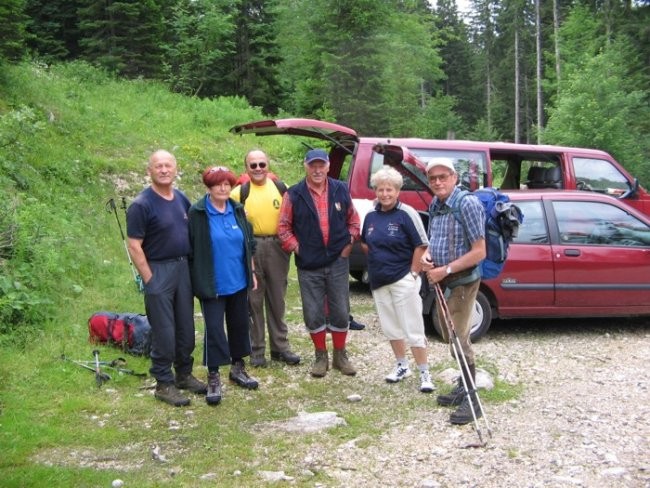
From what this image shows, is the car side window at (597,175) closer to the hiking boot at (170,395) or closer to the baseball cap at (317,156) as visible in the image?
the baseball cap at (317,156)

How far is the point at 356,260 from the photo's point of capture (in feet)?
29.2

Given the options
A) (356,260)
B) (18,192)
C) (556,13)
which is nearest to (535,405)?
(356,260)

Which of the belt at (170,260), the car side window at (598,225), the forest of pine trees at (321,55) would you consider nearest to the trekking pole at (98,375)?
the belt at (170,260)

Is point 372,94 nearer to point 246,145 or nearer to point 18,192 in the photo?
point 246,145

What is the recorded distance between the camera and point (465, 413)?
15.3 ft

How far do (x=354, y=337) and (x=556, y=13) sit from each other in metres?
39.2

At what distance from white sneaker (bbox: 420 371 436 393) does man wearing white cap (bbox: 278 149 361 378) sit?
85cm

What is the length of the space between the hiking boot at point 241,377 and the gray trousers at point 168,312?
520 mm

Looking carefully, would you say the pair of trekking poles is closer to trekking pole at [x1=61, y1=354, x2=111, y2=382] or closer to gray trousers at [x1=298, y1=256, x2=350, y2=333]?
trekking pole at [x1=61, y1=354, x2=111, y2=382]

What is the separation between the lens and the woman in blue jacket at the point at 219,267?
508 cm

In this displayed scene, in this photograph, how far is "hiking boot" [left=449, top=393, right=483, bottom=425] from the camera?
4.61 metres

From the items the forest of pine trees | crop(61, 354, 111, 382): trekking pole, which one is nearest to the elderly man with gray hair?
crop(61, 354, 111, 382): trekking pole

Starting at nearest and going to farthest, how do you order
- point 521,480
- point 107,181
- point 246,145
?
point 521,480 < point 107,181 < point 246,145

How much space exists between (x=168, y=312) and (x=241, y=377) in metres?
0.97
